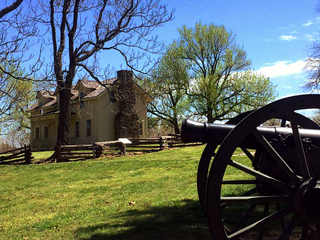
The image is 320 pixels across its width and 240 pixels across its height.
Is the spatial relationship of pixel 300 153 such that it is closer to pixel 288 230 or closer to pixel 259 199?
pixel 259 199

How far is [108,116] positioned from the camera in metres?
31.0

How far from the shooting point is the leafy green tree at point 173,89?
36.3m

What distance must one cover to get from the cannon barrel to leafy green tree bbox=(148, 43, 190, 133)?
32.0 m

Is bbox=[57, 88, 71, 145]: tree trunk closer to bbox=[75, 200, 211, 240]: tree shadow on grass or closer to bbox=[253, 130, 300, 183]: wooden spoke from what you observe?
bbox=[75, 200, 211, 240]: tree shadow on grass

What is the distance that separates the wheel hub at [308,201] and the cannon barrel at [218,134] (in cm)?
59

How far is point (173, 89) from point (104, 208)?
3117 centimetres

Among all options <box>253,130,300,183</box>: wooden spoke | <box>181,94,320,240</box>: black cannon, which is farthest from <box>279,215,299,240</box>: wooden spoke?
<box>253,130,300,183</box>: wooden spoke

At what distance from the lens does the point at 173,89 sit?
37125 millimetres

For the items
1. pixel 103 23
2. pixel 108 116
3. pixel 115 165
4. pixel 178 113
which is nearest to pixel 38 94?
pixel 108 116

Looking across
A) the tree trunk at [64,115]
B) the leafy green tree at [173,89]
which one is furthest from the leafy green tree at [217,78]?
the tree trunk at [64,115]

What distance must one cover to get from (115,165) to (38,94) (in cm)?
2573

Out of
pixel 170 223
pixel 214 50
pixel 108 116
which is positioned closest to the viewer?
pixel 170 223

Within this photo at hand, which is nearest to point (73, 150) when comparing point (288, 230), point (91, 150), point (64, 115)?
point (91, 150)

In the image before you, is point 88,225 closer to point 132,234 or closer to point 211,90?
point 132,234
